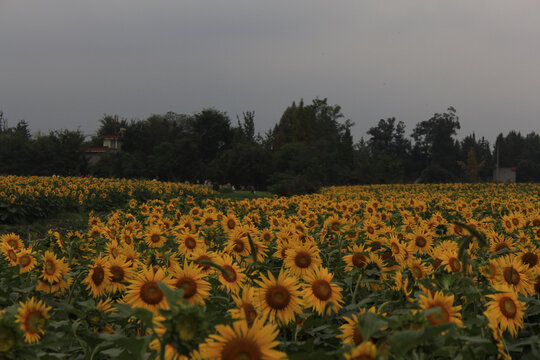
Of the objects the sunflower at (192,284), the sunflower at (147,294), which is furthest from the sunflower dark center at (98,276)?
the sunflower at (192,284)

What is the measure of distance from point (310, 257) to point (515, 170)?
84668 millimetres

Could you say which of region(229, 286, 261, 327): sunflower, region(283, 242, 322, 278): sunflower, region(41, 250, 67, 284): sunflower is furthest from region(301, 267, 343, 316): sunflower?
region(41, 250, 67, 284): sunflower

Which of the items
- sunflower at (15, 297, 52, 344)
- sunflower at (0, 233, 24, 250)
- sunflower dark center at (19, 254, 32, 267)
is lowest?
sunflower at (15, 297, 52, 344)

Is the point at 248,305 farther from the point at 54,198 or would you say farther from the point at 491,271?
the point at 54,198

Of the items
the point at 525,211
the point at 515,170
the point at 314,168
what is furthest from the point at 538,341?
the point at 515,170

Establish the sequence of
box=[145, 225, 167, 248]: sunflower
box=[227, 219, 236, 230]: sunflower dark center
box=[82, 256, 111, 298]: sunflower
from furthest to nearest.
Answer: box=[227, 219, 236, 230]: sunflower dark center < box=[145, 225, 167, 248]: sunflower < box=[82, 256, 111, 298]: sunflower

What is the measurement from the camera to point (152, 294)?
66.4 inches

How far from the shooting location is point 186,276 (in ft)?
5.45

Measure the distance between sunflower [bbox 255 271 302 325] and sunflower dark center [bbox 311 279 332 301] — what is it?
7.1 inches

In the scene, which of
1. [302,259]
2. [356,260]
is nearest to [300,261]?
[302,259]

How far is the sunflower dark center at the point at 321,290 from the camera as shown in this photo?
→ 71.7 inches

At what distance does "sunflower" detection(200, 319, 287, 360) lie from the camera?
106 centimetres

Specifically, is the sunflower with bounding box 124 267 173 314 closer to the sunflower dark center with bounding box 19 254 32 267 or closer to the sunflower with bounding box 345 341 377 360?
the sunflower with bounding box 345 341 377 360

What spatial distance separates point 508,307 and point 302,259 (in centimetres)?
102
